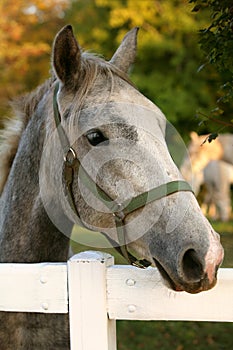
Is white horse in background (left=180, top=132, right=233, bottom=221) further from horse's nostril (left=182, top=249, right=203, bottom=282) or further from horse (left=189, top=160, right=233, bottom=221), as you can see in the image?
horse's nostril (left=182, top=249, right=203, bottom=282)

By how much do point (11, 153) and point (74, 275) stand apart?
995mm

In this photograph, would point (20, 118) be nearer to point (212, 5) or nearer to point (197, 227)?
point (212, 5)

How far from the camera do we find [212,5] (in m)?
2.82

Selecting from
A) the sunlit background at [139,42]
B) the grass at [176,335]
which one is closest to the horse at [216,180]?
the sunlit background at [139,42]

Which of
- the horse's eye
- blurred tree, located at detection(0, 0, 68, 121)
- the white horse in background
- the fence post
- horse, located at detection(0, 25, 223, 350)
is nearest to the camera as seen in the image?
horse, located at detection(0, 25, 223, 350)

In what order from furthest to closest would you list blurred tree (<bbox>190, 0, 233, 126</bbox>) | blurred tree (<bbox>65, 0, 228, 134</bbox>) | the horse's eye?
1. blurred tree (<bbox>65, 0, 228, 134</bbox>)
2. blurred tree (<bbox>190, 0, 233, 126</bbox>)
3. the horse's eye

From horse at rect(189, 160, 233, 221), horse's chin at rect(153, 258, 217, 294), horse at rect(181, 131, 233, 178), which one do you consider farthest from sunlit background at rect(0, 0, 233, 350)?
horse's chin at rect(153, 258, 217, 294)

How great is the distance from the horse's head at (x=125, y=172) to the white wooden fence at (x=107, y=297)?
12 cm

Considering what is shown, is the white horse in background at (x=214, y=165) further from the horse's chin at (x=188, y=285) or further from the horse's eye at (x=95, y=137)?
the horse's chin at (x=188, y=285)

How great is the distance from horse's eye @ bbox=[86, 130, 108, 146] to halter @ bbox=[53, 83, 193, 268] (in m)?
0.11

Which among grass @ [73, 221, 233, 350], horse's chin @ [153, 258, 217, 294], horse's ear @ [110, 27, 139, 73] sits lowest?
grass @ [73, 221, 233, 350]

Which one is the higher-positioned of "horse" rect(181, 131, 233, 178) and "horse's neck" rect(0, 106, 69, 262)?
"horse's neck" rect(0, 106, 69, 262)

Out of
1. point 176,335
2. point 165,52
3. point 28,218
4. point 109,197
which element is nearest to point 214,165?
point 165,52

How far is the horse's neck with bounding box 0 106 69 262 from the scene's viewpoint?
264 cm
